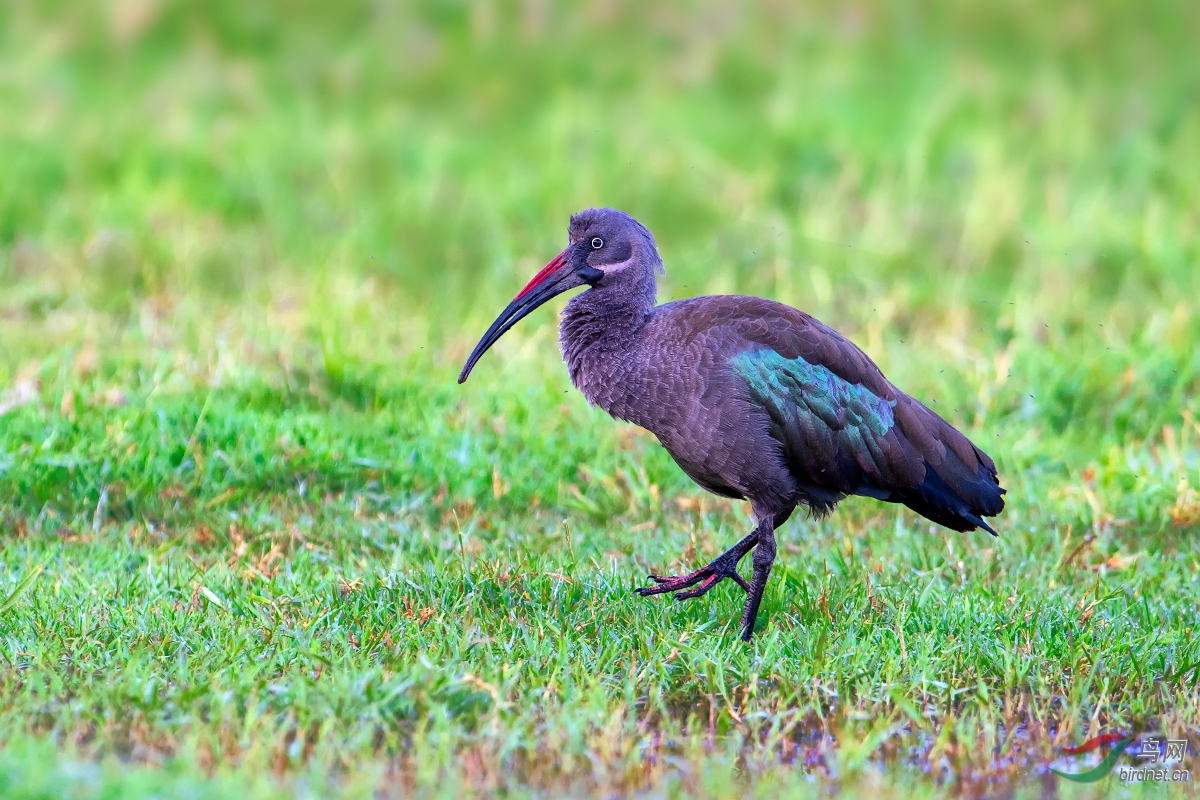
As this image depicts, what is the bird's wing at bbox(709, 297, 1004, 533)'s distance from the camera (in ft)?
15.6

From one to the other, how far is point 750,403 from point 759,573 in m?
0.55

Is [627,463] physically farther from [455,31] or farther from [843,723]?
[455,31]

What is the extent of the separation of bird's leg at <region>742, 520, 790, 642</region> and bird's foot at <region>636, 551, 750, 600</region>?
0.11 meters

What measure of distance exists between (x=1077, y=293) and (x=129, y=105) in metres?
6.98

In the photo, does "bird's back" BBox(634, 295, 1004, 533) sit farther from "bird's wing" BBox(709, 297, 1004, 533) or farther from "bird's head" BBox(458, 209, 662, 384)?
"bird's head" BBox(458, 209, 662, 384)

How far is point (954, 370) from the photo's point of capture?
291 inches

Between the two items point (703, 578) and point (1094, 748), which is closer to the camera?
point (1094, 748)

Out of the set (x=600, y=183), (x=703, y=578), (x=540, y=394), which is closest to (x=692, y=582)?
(x=703, y=578)

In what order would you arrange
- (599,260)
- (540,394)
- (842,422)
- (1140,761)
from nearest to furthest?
(1140,761) < (842,422) < (599,260) < (540,394)

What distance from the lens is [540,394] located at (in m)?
6.98

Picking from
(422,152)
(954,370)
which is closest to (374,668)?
(954,370)

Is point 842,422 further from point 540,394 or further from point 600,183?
point 600,183

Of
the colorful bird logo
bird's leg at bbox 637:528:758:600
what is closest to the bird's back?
bird's leg at bbox 637:528:758:600

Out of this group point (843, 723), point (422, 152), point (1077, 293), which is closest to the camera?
point (843, 723)
